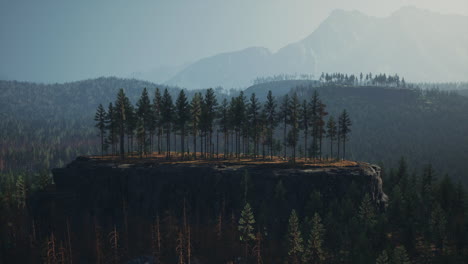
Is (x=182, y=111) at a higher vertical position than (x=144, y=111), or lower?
lower

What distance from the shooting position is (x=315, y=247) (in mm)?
46594

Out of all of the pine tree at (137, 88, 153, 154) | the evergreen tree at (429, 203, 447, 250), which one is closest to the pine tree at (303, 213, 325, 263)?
the evergreen tree at (429, 203, 447, 250)

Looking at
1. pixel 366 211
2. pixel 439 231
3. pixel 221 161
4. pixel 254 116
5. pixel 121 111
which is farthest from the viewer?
pixel 254 116

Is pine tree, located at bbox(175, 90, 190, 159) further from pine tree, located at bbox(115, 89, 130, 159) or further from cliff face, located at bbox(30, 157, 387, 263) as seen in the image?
cliff face, located at bbox(30, 157, 387, 263)

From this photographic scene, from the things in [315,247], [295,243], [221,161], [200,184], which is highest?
[221,161]

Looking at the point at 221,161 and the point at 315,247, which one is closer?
the point at 315,247

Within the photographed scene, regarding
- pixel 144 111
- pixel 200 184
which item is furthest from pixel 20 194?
pixel 200 184

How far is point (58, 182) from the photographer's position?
6669cm

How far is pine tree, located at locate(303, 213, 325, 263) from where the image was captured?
46.5 metres

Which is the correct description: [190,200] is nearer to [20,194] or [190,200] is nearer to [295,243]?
[295,243]

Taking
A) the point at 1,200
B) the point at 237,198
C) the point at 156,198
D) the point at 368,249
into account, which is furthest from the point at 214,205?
the point at 1,200

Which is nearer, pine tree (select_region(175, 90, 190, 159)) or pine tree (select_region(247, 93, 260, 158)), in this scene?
pine tree (select_region(175, 90, 190, 159))

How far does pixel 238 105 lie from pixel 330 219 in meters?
34.3

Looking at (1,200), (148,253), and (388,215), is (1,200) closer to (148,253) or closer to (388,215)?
(148,253)
